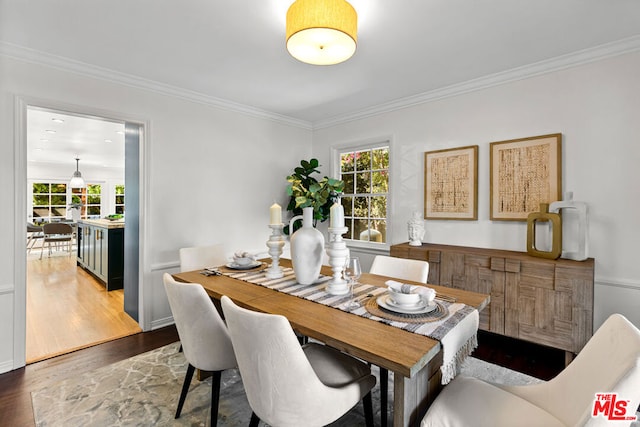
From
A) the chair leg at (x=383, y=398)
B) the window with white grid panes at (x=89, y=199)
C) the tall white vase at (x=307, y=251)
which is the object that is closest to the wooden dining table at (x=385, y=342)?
the tall white vase at (x=307, y=251)

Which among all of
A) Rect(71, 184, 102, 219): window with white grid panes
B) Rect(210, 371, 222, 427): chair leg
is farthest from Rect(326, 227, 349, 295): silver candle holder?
Rect(71, 184, 102, 219): window with white grid panes

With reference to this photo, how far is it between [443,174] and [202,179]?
2.70 m

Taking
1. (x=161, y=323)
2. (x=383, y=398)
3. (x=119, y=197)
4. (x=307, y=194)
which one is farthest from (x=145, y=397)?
(x=119, y=197)

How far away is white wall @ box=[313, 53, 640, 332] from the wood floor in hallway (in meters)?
3.69

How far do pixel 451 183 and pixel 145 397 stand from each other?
10.6 feet

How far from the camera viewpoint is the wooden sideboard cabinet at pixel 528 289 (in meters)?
2.22

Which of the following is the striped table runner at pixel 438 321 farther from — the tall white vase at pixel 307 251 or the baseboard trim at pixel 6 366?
the baseboard trim at pixel 6 366

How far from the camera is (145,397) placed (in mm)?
2062

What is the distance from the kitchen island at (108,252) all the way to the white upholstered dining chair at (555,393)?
15.3ft

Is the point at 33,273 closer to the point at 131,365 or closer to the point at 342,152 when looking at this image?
the point at 131,365

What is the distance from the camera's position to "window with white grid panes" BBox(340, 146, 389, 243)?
3982 mm

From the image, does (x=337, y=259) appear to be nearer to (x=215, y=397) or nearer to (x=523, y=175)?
(x=215, y=397)

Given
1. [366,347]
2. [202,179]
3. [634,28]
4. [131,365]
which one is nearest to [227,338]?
[366,347]

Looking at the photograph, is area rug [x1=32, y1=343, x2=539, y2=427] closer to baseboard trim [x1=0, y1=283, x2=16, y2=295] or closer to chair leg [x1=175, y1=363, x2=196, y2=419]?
chair leg [x1=175, y1=363, x2=196, y2=419]
